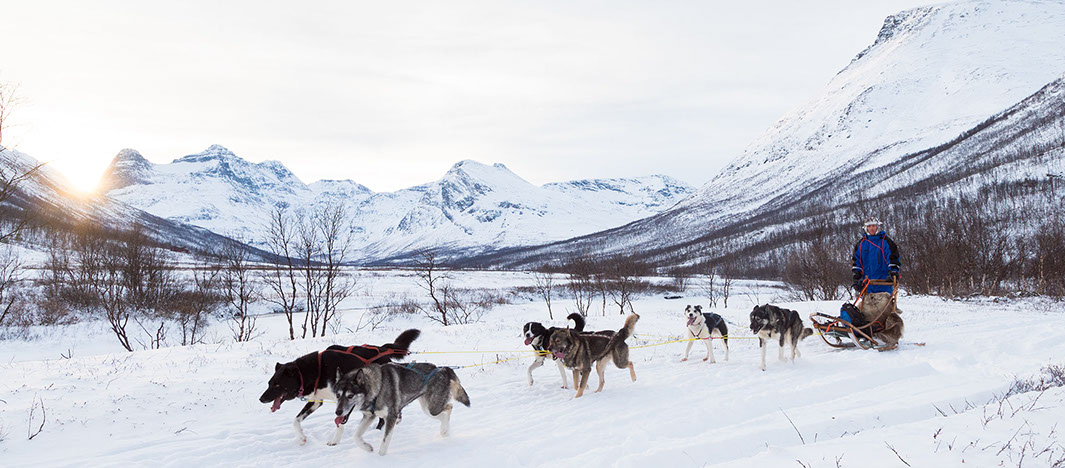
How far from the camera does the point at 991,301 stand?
742 inches

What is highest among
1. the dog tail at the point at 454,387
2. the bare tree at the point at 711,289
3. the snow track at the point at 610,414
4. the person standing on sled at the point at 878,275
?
the person standing on sled at the point at 878,275

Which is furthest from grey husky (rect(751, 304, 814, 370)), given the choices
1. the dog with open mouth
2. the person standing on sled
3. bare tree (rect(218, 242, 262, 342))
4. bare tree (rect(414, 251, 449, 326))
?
bare tree (rect(218, 242, 262, 342))

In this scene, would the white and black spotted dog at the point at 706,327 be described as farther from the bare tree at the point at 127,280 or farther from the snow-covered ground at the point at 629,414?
the bare tree at the point at 127,280

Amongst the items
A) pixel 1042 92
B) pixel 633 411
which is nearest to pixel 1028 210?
pixel 633 411

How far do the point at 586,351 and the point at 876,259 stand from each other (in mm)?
7370

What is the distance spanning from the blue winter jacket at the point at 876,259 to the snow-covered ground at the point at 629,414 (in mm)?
1752

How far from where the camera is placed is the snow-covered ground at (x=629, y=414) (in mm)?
4609

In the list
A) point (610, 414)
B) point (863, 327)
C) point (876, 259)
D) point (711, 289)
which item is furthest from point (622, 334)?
point (711, 289)

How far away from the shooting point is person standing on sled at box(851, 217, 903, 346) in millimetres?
10609

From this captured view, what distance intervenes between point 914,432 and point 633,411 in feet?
12.1

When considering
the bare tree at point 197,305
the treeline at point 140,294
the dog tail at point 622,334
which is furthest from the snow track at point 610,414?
the bare tree at point 197,305

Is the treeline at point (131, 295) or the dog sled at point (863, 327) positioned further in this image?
the treeline at point (131, 295)

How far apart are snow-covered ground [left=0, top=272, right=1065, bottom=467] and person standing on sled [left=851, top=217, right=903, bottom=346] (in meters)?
0.79

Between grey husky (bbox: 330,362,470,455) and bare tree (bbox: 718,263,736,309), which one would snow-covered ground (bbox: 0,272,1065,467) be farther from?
bare tree (bbox: 718,263,736,309)
